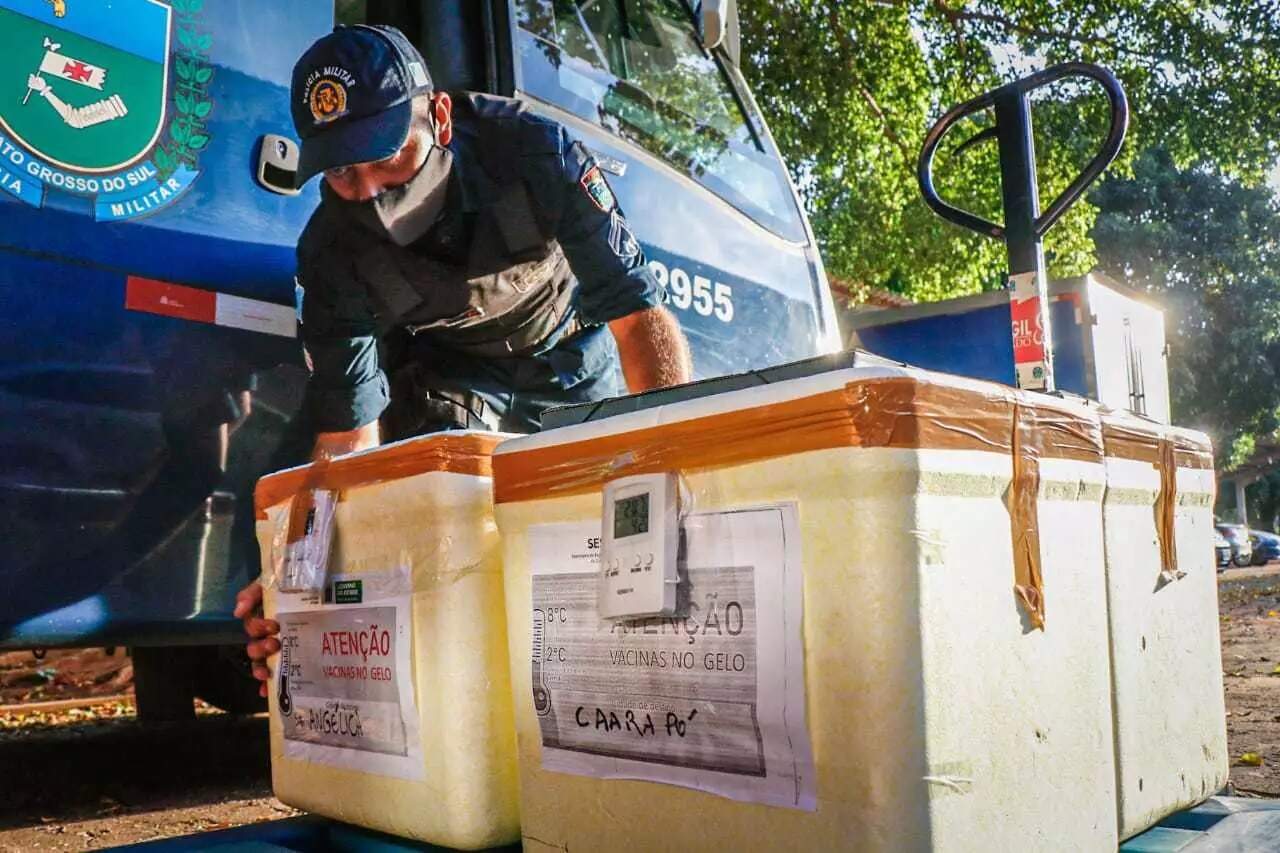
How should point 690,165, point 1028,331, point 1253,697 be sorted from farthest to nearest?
point 1253,697
point 690,165
point 1028,331

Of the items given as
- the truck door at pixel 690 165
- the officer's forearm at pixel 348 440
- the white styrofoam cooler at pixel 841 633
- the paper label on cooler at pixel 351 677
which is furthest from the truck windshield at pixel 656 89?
the white styrofoam cooler at pixel 841 633

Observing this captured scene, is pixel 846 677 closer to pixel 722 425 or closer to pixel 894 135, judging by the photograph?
pixel 722 425

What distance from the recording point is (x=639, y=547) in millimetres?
1188

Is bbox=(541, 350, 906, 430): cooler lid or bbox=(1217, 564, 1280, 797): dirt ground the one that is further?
bbox=(1217, 564, 1280, 797): dirt ground

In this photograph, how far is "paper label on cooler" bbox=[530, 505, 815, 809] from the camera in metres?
1.10

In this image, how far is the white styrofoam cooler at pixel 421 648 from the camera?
1.40 meters

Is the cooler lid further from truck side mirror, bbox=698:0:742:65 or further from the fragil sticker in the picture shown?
truck side mirror, bbox=698:0:742:65

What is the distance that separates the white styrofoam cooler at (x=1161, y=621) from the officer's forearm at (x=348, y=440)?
1.48m

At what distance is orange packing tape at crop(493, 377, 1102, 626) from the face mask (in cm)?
126

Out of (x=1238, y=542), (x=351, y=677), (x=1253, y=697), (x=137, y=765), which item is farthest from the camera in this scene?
(x=1238, y=542)

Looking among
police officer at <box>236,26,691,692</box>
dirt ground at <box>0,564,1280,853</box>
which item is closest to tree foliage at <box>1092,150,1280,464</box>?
dirt ground at <box>0,564,1280,853</box>

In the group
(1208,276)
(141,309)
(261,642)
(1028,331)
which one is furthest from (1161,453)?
(1208,276)

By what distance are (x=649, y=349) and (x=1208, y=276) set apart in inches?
1220

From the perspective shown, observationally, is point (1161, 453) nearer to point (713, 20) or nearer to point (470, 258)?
point (470, 258)
